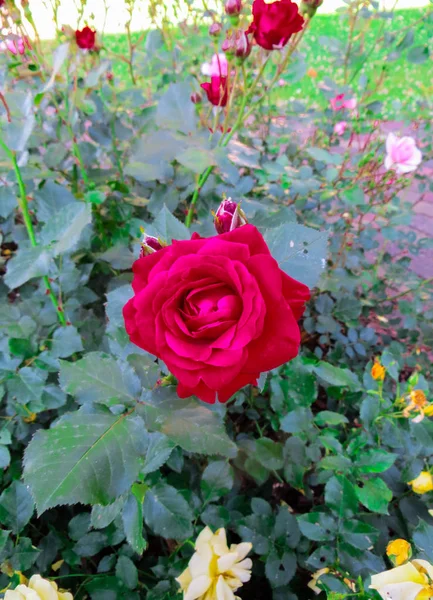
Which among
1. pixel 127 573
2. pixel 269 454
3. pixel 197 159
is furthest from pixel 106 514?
pixel 197 159

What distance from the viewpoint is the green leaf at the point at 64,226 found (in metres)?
0.77

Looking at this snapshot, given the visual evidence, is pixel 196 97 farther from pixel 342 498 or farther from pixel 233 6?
pixel 342 498

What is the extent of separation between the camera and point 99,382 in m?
0.59

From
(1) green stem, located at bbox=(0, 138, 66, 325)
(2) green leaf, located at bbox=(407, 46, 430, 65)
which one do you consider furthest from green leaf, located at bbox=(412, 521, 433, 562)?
(2) green leaf, located at bbox=(407, 46, 430, 65)

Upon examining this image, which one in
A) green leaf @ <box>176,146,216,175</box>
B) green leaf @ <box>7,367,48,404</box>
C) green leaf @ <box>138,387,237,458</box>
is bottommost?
green leaf @ <box>7,367,48,404</box>

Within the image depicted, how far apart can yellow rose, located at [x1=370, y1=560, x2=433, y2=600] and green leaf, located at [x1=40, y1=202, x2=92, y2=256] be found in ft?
2.26

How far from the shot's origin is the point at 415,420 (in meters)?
0.80

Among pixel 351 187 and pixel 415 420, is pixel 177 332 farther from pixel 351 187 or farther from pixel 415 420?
pixel 351 187

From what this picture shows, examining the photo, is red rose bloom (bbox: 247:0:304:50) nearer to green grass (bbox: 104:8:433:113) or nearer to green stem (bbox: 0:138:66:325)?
green stem (bbox: 0:138:66:325)

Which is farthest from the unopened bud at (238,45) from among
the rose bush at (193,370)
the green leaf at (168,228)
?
the green leaf at (168,228)

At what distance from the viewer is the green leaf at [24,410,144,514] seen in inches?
18.2

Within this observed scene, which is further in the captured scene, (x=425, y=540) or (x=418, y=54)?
(x=418, y=54)

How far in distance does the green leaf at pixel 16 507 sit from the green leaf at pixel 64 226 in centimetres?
45

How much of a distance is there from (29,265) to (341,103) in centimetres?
134
